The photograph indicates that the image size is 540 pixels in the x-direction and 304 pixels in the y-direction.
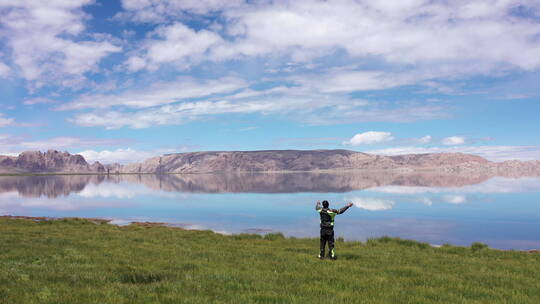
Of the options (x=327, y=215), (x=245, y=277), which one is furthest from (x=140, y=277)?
(x=327, y=215)

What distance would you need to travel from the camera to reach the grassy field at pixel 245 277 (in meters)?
9.92

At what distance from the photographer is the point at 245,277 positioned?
1219cm

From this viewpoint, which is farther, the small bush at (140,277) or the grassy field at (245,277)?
the small bush at (140,277)

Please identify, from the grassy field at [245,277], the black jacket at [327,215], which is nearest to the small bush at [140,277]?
the grassy field at [245,277]

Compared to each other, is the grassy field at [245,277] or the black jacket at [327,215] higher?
the black jacket at [327,215]

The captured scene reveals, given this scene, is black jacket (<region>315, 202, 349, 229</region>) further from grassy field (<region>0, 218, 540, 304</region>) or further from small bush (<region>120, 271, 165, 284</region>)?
small bush (<region>120, 271, 165, 284</region>)

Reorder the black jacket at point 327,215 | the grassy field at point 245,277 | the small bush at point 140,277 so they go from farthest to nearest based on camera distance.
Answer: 1. the black jacket at point 327,215
2. the small bush at point 140,277
3. the grassy field at point 245,277

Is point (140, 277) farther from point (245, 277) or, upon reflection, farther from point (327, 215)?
point (327, 215)

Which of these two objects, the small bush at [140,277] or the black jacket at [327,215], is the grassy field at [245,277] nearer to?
the small bush at [140,277]

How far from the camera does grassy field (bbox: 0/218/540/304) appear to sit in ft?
32.6

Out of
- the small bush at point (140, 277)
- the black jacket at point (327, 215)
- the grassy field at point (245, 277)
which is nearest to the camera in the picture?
the grassy field at point (245, 277)

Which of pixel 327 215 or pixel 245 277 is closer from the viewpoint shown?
pixel 245 277

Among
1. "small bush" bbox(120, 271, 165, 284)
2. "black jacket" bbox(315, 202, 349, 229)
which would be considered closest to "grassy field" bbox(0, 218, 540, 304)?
"small bush" bbox(120, 271, 165, 284)

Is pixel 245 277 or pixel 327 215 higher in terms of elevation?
pixel 327 215
